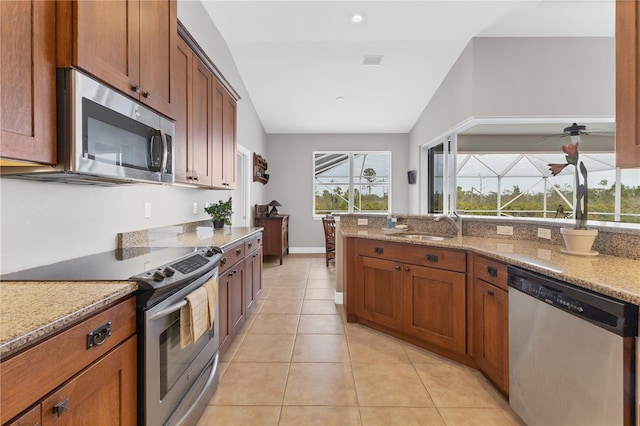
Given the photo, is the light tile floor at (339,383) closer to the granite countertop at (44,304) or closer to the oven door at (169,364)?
the oven door at (169,364)

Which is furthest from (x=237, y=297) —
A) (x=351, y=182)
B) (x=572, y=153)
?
(x=351, y=182)

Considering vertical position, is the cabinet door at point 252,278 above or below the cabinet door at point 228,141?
below

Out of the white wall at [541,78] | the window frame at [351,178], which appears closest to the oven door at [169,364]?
the white wall at [541,78]

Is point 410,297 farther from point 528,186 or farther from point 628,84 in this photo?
point 528,186

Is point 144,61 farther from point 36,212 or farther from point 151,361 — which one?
point 151,361

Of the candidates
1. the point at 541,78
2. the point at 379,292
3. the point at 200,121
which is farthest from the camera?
the point at 541,78

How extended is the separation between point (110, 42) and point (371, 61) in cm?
370

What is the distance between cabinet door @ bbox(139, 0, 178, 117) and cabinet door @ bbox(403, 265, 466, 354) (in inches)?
85.3

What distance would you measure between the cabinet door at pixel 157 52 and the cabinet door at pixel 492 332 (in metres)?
2.36

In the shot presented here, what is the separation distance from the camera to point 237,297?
257 cm

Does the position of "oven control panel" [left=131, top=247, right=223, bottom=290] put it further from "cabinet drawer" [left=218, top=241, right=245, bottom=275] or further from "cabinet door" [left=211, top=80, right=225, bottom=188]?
"cabinet door" [left=211, top=80, right=225, bottom=188]

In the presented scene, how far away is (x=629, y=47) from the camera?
1318 mm

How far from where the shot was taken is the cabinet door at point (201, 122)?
8.02ft

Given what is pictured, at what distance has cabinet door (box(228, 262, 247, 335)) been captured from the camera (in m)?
2.40
